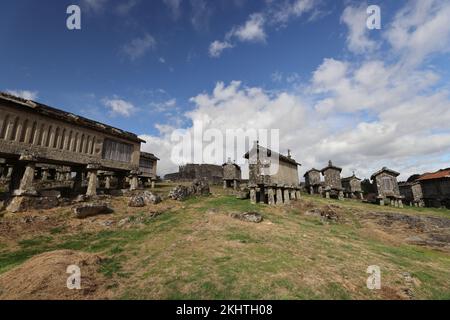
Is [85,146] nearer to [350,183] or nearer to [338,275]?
[338,275]

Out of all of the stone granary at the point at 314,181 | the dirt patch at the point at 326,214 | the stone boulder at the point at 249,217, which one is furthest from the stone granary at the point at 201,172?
the stone boulder at the point at 249,217

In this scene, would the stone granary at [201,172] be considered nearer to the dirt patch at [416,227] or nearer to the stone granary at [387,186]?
the stone granary at [387,186]

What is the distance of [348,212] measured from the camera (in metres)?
26.3

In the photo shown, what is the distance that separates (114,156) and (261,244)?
16.6 meters

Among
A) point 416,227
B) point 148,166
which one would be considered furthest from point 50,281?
point 416,227

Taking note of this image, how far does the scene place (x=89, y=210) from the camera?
15688mm

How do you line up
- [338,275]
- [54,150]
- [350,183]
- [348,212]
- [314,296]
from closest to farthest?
1. [314,296]
2. [338,275]
3. [54,150]
4. [348,212]
5. [350,183]

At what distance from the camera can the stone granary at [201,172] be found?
52.9 meters

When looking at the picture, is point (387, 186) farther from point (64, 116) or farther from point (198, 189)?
point (64, 116)

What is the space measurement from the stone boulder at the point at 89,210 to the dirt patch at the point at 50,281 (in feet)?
24.0

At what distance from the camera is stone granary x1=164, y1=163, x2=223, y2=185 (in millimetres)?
52906

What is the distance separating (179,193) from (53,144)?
1123 cm
